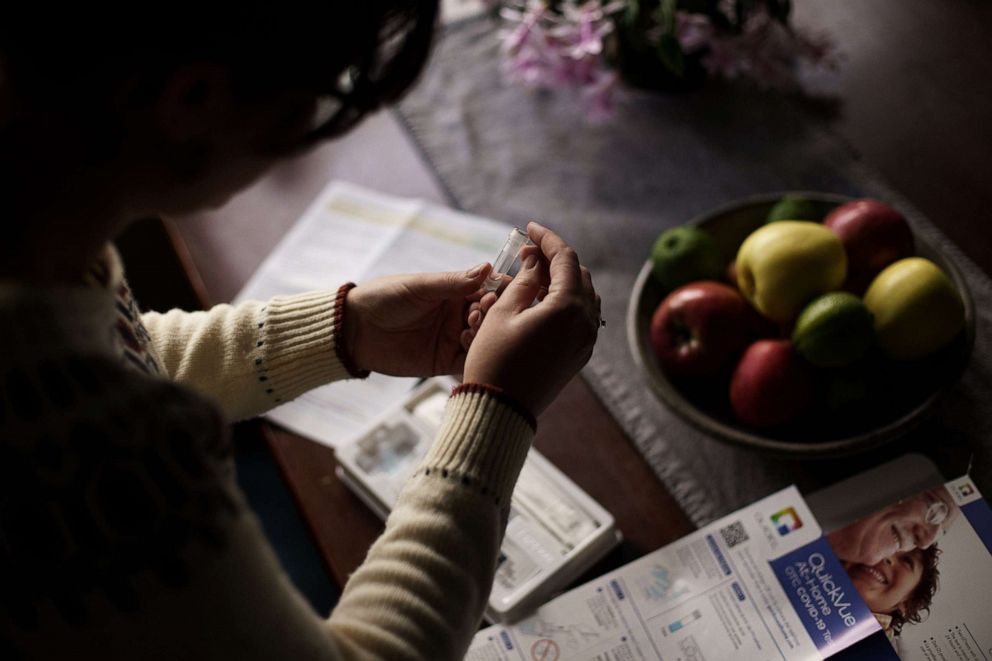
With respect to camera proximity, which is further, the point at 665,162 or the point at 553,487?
the point at 665,162

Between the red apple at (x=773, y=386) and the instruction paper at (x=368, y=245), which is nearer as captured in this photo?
the red apple at (x=773, y=386)

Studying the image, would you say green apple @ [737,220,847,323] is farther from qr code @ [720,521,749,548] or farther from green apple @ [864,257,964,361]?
qr code @ [720,521,749,548]

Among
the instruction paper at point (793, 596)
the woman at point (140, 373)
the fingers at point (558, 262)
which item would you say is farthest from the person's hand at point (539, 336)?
the instruction paper at point (793, 596)

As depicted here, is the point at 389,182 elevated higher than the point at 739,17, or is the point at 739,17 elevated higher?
the point at 739,17

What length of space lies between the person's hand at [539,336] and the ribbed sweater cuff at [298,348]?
174 mm

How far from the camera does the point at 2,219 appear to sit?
1.65ft

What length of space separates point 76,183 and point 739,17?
874 millimetres

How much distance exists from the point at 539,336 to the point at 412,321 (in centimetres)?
20

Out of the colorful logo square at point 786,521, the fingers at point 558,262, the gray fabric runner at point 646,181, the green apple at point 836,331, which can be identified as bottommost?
the colorful logo square at point 786,521

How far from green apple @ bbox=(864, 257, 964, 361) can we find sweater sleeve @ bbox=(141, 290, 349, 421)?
0.50 m

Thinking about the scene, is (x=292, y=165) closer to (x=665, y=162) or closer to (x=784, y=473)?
(x=665, y=162)

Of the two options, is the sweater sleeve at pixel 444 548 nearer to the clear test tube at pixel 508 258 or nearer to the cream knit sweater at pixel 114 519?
the cream knit sweater at pixel 114 519

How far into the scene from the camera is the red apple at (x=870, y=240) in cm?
86

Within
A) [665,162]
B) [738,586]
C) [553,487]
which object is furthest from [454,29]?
[738,586]
